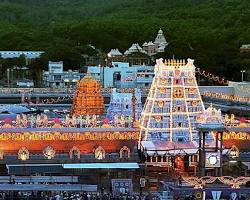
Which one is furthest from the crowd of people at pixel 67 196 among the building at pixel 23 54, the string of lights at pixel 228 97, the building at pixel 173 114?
the building at pixel 23 54

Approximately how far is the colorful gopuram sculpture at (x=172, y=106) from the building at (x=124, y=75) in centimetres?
2238

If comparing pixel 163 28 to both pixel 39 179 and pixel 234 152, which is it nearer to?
pixel 234 152

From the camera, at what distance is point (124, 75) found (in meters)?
54.8

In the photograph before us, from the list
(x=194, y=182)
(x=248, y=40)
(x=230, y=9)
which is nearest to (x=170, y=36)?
(x=248, y=40)

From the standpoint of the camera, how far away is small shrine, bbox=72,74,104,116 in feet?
125

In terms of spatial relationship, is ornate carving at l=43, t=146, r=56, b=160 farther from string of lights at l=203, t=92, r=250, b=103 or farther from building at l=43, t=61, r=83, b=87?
building at l=43, t=61, r=83, b=87

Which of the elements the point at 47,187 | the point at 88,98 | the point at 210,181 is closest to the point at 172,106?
the point at 210,181

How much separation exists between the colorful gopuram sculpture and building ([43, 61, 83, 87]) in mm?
25836

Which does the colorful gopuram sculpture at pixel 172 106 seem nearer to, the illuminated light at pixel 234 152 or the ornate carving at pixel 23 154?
the illuminated light at pixel 234 152

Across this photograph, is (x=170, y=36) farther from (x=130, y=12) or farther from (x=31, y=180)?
(x=31, y=180)

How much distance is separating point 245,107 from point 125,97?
10530 millimetres

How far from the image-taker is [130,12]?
341 ft

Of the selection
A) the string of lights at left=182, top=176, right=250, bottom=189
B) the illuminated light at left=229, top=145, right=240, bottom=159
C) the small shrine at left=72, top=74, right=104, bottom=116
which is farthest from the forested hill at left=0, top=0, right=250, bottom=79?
the string of lights at left=182, top=176, right=250, bottom=189

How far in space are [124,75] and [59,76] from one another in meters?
4.96
